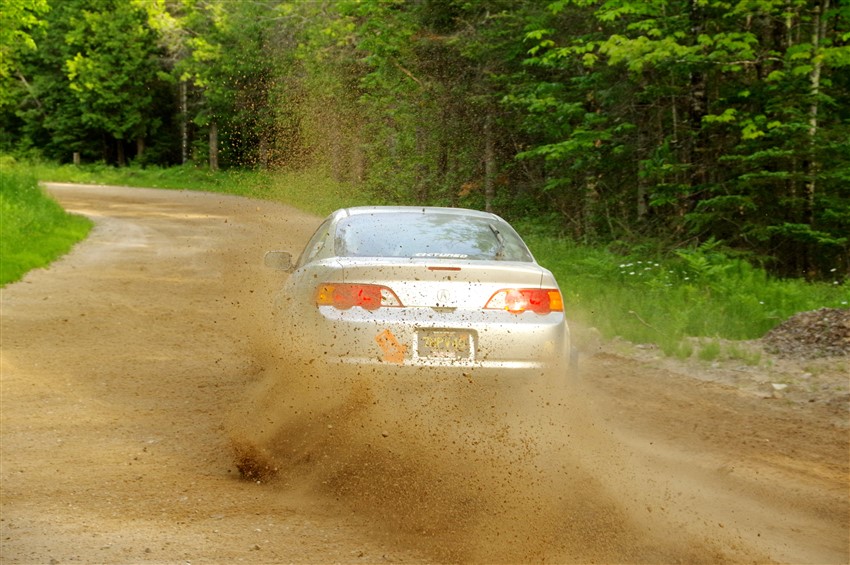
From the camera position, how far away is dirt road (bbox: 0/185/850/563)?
494 cm

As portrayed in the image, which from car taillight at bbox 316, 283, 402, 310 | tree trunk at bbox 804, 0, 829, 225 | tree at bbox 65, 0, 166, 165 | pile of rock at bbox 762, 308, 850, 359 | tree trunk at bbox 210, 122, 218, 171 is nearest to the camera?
car taillight at bbox 316, 283, 402, 310

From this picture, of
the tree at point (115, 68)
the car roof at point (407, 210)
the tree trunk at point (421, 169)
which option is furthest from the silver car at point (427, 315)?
the tree at point (115, 68)

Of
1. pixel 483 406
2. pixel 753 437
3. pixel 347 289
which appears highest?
pixel 347 289

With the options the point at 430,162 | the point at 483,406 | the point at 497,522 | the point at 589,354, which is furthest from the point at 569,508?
the point at 430,162

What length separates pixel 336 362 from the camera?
593cm

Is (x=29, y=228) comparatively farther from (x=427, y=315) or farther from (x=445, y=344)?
(x=445, y=344)

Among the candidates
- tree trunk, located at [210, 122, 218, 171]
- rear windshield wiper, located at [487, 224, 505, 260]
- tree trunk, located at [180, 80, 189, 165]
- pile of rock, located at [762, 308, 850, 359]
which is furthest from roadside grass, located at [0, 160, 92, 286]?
tree trunk, located at [180, 80, 189, 165]

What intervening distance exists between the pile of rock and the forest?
379cm

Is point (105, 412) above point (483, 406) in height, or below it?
below

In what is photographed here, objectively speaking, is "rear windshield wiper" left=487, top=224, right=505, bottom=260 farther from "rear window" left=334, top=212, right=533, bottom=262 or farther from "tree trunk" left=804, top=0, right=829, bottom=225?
"tree trunk" left=804, top=0, right=829, bottom=225

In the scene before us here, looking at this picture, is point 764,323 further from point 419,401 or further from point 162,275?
point 162,275

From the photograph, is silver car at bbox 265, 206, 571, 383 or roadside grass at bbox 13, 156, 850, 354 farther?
roadside grass at bbox 13, 156, 850, 354

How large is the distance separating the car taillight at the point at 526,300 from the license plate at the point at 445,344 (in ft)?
0.93

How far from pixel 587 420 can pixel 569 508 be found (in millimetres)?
2121
